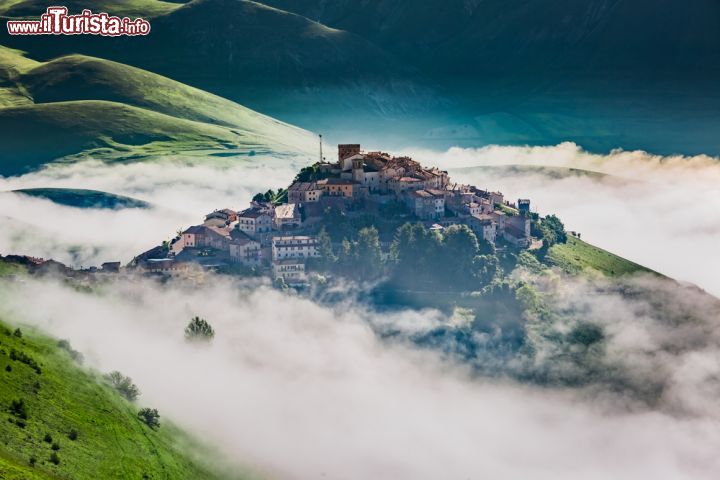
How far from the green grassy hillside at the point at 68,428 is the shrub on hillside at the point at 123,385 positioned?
2426 millimetres

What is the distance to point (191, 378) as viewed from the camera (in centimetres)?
17575

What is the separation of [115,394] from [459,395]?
71398mm

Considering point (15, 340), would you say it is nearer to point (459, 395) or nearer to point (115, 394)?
point (115, 394)

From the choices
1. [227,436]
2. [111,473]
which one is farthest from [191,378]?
[111,473]

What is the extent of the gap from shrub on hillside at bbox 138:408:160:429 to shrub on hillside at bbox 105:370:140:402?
12.5 feet

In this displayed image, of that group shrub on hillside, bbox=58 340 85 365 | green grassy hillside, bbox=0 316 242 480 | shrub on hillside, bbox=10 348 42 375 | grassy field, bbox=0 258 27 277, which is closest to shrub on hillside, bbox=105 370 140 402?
green grassy hillside, bbox=0 316 242 480

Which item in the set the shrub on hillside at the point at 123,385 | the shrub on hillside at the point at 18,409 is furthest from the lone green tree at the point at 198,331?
the shrub on hillside at the point at 18,409

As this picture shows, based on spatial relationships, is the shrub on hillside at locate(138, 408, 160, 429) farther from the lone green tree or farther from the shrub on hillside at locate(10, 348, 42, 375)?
the lone green tree

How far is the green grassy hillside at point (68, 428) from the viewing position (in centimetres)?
10988

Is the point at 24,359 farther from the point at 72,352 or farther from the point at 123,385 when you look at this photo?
the point at 123,385

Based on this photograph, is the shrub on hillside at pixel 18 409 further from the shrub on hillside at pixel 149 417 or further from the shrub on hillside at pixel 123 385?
the shrub on hillside at pixel 123 385

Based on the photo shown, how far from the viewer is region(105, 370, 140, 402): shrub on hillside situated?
477 feet

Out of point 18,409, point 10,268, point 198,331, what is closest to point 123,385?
point 18,409

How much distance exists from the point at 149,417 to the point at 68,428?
864 inches
